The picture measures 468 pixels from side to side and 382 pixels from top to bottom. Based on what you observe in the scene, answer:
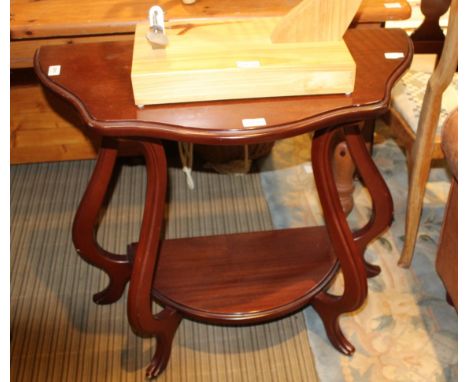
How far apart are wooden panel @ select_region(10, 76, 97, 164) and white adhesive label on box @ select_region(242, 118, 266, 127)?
113 cm

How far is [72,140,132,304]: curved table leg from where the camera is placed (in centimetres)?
142

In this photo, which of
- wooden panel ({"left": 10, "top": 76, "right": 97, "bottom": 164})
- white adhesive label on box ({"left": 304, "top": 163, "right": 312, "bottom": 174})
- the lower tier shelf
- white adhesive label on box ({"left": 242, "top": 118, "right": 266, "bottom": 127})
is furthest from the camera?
white adhesive label on box ({"left": 304, "top": 163, "right": 312, "bottom": 174})

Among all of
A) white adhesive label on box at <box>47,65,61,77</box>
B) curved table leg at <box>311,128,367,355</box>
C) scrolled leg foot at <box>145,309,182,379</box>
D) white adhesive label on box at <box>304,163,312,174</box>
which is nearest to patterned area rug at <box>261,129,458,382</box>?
white adhesive label on box at <box>304,163,312,174</box>

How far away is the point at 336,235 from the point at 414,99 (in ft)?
1.98

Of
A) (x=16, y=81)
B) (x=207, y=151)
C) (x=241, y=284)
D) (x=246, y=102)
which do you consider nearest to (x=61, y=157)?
(x=16, y=81)

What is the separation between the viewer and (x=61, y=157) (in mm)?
2246

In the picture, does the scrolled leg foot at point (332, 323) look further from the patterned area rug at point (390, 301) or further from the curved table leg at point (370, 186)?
the curved table leg at point (370, 186)

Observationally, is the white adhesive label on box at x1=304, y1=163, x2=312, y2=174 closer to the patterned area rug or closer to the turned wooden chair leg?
the patterned area rug

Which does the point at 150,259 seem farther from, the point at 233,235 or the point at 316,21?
the point at 316,21

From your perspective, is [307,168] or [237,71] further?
[307,168]

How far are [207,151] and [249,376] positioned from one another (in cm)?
89

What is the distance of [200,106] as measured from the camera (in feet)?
3.91

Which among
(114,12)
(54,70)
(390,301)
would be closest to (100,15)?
(114,12)
